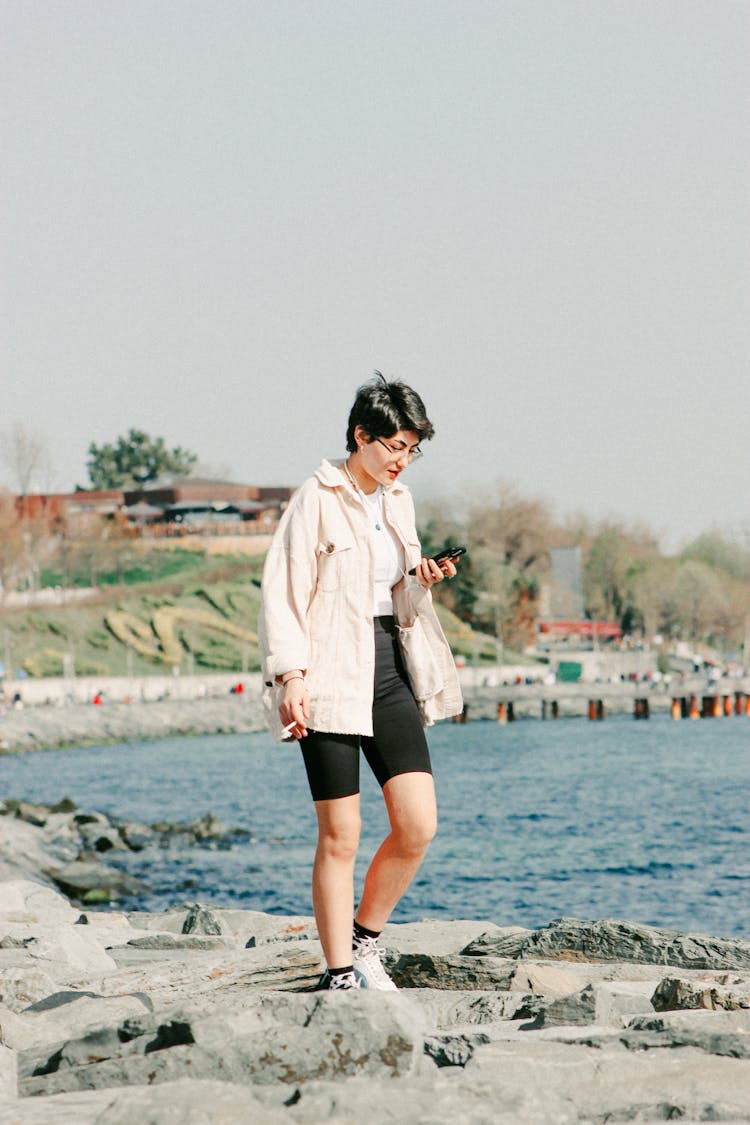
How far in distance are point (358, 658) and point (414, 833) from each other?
0.53m

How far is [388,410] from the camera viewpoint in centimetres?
434

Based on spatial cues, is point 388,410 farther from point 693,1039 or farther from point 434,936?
point 434,936

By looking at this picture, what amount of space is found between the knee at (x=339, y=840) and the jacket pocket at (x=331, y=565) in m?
0.67

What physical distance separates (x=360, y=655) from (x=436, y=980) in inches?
67.0

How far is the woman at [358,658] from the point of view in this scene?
4.22 metres

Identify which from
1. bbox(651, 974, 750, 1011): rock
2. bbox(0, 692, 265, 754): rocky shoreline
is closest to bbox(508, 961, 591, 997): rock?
bbox(651, 974, 750, 1011): rock

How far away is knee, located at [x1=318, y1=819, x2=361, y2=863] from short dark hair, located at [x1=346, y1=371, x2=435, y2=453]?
3.64 feet

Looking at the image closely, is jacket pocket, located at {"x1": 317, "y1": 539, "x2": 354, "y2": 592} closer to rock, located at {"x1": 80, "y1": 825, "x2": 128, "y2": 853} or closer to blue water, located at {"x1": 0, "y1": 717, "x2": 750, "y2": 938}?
blue water, located at {"x1": 0, "y1": 717, "x2": 750, "y2": 938}

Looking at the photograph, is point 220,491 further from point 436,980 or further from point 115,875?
point 436,980

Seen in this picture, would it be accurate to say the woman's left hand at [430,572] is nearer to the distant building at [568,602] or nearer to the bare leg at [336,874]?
the bare leg at [336,874]

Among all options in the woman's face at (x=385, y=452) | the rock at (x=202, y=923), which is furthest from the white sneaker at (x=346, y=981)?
the rock at (x=202, y=923)

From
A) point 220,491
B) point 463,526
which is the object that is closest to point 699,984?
point 463,526

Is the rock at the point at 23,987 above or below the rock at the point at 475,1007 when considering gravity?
below

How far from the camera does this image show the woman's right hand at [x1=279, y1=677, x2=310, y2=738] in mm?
4098
